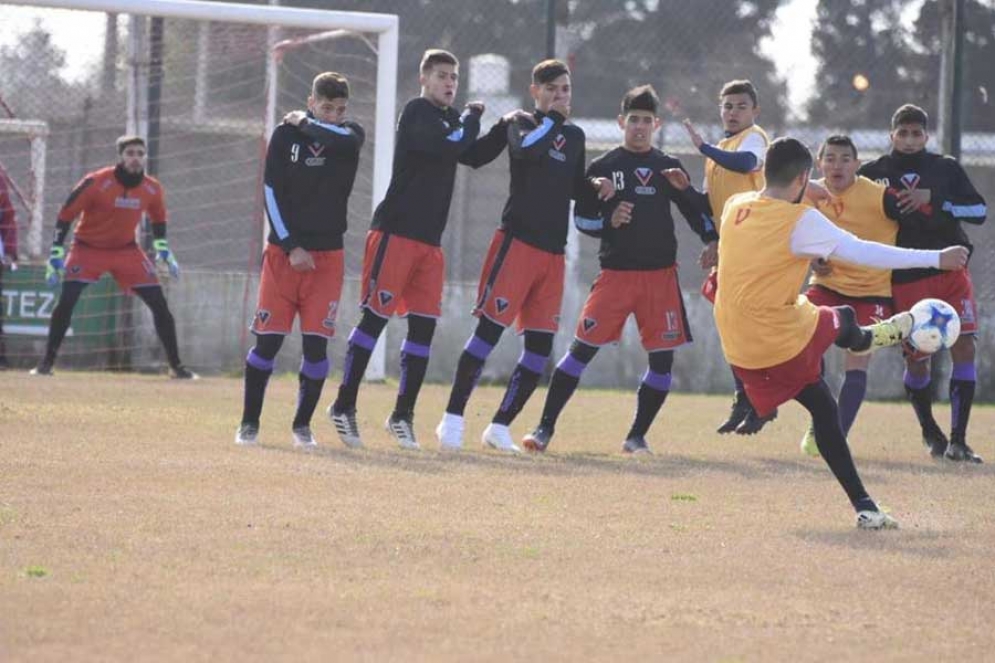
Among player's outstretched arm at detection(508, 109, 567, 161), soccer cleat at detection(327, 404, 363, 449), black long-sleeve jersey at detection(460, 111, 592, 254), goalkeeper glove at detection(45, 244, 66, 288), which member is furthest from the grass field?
goalkeeper glove at detection(45, 244, 66, 288)

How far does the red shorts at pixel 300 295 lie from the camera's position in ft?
33.8

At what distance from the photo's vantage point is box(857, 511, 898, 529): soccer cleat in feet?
25.1

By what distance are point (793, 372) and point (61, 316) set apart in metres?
9.49

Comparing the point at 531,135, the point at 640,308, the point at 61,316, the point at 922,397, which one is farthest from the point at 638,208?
the point at 61,316

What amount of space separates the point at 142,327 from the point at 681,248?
562 centimetres

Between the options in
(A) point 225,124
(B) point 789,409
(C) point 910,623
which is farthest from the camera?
(A) point 225,124

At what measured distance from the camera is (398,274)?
10445mm

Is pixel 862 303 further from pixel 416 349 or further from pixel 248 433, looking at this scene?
pixel 248 433

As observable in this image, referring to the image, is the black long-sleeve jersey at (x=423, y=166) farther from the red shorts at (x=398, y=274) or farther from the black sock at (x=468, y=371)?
the black sock at (x=468, y=371)

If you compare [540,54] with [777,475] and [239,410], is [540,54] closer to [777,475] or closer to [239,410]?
[239,410]

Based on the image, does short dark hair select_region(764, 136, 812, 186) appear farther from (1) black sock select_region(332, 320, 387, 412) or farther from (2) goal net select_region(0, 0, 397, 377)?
(2) goal net select_region(0, 0, 397, 377)

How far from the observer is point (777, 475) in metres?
9.88

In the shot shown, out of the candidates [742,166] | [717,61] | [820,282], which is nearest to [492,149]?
[742,166]

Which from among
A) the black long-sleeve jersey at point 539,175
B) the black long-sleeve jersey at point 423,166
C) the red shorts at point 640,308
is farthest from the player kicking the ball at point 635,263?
the black long-sleeve jersey at point 423,166
